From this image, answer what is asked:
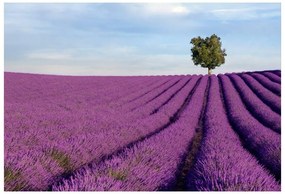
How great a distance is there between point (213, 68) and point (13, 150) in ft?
162

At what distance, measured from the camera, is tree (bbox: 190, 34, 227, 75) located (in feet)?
172

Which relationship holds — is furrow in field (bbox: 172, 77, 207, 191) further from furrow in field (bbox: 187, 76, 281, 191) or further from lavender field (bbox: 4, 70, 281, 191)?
furrow in field (bbox: 187, 76, 281, 191)

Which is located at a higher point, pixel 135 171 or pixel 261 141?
pixel 135 171

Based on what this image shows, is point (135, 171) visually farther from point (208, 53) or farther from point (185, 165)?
point (208, 53)

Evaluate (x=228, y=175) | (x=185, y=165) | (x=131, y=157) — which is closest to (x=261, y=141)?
(x=185, y=165)

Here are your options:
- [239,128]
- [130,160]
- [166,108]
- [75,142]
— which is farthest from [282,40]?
[166,108]

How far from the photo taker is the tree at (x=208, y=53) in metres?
52.3

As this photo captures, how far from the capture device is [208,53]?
5225cm

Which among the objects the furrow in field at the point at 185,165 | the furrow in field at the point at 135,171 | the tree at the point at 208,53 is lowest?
the furrow in field at the point at 185,165

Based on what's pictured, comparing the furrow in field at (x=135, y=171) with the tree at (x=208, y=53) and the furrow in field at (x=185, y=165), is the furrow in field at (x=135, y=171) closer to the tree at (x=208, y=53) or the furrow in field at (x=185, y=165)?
the furrow in field at (x=185, y=165)

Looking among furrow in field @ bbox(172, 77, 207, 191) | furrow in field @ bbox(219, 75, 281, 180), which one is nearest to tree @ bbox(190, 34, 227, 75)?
furrow in field @ bbox(219, 75, 281, 180)

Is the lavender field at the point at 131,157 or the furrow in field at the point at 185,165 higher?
the lavender field at the point at 131,157

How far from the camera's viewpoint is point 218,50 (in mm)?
53250

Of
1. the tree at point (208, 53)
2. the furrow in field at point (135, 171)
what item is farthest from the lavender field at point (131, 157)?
the tree at point (208, 53)
